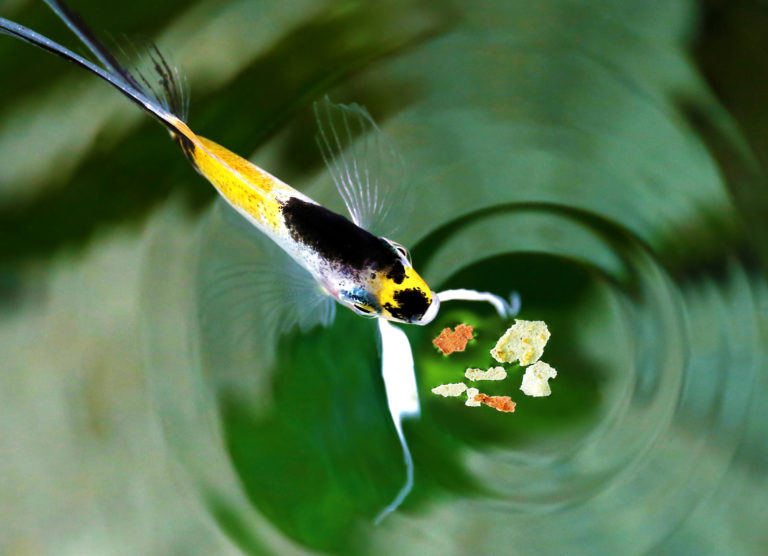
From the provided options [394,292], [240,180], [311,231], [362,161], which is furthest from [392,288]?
[362,161]

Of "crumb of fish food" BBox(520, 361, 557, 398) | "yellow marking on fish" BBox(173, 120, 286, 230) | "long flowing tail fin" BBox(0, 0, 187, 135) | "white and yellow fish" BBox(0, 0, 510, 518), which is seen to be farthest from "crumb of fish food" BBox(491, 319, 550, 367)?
"long flowing tail fin" BBox(0, 0, 187, 135)

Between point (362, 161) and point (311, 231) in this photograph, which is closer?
point (311, 231)

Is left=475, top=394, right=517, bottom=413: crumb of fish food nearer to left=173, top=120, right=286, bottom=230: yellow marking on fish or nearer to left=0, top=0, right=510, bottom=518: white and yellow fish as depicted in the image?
left=0, top=0, right=510, bottom=518: white and yellow fish

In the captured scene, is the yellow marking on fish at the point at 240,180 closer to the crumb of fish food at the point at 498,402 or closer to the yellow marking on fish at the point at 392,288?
the yellow marking on fish at the point at 392,288

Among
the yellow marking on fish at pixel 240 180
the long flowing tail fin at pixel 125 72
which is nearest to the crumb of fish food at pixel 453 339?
the yellow marking on fish at pixel 240 180

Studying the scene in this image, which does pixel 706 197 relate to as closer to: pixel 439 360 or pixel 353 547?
pixel 439 360

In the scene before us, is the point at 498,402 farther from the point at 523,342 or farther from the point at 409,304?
the point at 409,304
